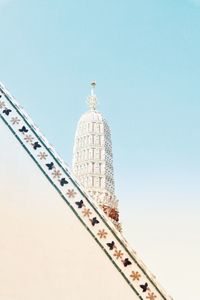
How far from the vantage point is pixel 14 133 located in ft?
9.86

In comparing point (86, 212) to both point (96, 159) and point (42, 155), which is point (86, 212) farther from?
point (96, 159)

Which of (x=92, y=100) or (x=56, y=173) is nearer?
(x=56, y=173)

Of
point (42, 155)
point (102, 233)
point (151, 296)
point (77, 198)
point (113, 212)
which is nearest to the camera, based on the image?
point (151, 296)

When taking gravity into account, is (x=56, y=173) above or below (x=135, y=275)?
above

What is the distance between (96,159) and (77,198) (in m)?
12.0

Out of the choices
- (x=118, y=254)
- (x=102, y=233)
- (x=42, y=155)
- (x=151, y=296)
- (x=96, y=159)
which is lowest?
(x=151, y=296)

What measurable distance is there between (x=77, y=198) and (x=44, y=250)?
39 cm

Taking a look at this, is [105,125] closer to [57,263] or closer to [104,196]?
[104,196]

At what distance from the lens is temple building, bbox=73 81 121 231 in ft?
46.4

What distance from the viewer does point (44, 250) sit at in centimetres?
259

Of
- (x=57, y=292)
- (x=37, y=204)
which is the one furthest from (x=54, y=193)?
(x=57, y=292)

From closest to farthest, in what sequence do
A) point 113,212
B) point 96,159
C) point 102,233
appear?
point 102,233
point 113,212
point 96,159

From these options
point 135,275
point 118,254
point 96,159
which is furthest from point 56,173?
point 96,159

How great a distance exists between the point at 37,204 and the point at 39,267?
1.25 feet
